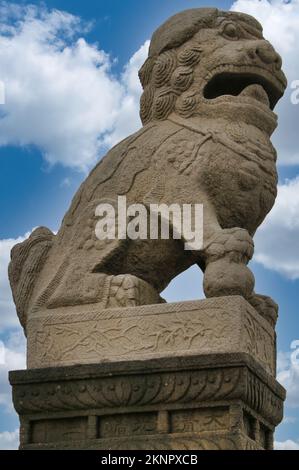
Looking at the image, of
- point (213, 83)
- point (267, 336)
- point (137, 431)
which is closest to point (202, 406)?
point (137, 431)

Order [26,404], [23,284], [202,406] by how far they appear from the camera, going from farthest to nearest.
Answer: [23,284] < [26,404] < [202,406]

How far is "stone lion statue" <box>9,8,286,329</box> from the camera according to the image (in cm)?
687

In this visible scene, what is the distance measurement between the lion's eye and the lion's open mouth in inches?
13.4

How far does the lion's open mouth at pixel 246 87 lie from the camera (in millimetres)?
7473

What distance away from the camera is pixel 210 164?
6.97m

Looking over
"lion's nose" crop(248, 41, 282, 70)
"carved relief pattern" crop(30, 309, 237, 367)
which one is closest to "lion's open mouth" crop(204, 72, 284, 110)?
"lion's nose" crop(248, 41, 282, 70)

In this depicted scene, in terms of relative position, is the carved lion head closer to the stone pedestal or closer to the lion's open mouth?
the lion's open mouth

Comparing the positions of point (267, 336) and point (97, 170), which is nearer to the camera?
point (267, 336)

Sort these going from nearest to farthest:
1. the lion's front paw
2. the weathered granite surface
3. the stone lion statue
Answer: the weathered granite surface → the stone lion statue → the lion's front paw

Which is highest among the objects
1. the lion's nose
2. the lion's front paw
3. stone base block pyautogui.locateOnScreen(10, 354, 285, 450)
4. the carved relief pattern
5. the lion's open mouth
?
the lion's nose

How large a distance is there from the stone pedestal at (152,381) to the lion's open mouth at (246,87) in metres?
1.76
